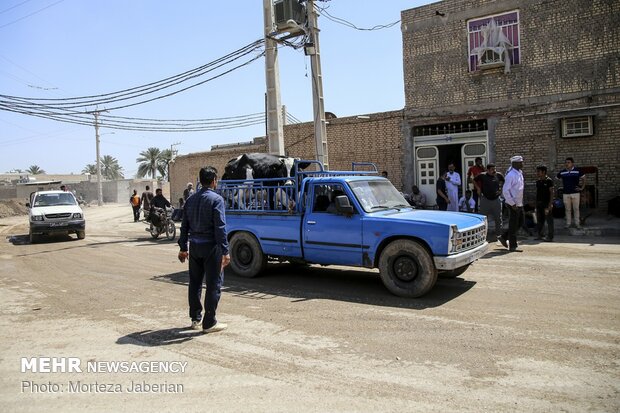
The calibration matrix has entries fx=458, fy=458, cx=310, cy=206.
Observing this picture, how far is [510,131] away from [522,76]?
5.91 feet

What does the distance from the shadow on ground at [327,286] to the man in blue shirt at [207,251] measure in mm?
1572

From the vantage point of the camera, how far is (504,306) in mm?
5801

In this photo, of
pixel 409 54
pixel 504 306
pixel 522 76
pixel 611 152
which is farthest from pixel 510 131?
pixel 504 306

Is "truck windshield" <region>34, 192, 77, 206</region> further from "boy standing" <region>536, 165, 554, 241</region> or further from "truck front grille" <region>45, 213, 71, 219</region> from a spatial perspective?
"boy standing" <region>536, 165, 554, 241</region>

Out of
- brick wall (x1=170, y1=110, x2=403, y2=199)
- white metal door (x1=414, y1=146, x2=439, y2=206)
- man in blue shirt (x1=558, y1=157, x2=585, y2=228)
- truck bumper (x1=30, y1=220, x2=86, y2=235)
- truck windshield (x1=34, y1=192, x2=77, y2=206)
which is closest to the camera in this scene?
man in blue shirt (x1=558, y1=157, x2=585, y2=228)

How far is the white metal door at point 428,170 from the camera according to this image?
17047 millimetres

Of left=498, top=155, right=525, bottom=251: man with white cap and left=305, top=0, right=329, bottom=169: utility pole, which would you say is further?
left=305, top=0, right=329, bottom=169: utility pole

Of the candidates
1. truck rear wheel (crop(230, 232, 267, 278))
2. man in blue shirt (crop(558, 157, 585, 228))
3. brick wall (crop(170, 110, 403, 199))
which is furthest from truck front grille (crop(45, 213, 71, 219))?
man in blue shirt (crop(558, 157, 585, 228))

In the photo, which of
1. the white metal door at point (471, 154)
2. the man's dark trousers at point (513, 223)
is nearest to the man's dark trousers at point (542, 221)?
the man's dark trousers at point (513, 223)

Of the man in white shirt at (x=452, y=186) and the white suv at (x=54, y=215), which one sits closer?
the man in white shirt at (x=452, y=186)

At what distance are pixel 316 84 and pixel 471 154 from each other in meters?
6.14

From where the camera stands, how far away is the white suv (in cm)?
1551

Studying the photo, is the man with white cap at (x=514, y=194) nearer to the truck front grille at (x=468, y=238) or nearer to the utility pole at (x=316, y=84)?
the truck front grille at (x=468, y=238)

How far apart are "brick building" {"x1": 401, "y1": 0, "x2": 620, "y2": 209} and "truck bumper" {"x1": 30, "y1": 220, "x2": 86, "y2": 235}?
39.5 feet
